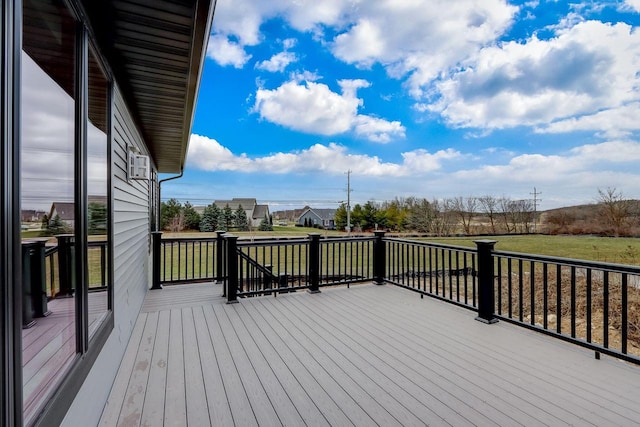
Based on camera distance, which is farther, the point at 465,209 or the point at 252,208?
the point at 252,208

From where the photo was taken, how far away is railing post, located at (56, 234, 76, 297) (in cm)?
138

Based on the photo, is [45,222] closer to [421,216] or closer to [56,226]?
[56,226]

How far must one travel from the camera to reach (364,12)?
22.0ft

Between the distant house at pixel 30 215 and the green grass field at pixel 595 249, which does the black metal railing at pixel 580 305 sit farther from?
the distant house at pixel 30 215

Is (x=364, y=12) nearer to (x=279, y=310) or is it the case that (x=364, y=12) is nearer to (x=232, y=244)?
(x=232, y=244)

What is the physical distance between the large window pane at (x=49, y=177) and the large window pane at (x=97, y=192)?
0.33 meters

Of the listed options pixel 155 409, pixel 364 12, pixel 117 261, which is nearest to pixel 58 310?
pixel 155 409

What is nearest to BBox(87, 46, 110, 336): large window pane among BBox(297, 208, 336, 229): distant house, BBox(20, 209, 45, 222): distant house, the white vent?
BBox(20, 209, 45, 222): distant house

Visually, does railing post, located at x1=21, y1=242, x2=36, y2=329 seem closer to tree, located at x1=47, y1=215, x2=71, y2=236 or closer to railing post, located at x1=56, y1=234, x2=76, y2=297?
tree, located at x1=47, y1=215, x2=71, y2=236

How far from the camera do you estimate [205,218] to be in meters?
17.8

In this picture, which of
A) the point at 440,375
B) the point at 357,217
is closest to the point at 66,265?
the point at 440,375

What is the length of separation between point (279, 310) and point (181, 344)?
131 cm

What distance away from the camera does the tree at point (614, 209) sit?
11969 mm

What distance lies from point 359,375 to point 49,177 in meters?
2.27
